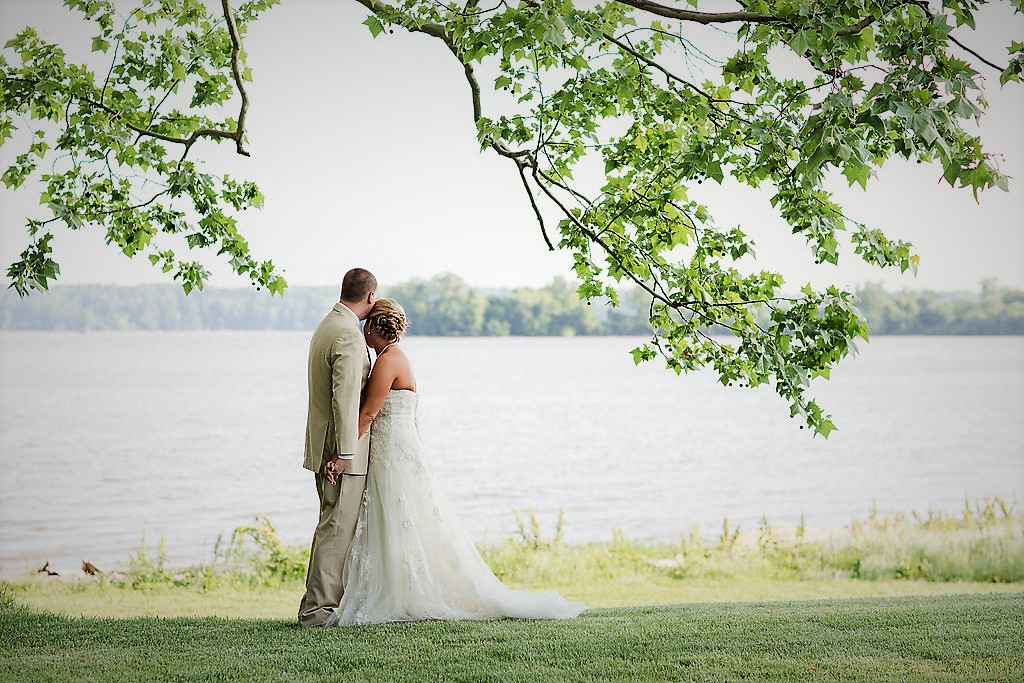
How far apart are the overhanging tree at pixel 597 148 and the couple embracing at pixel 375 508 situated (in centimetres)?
110

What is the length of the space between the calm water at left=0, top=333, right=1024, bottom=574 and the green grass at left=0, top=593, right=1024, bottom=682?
24.7 ft

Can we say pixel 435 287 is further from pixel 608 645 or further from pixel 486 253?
pixel 608 645

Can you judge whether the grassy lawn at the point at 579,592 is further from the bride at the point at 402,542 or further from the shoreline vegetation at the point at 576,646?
the bride at the point at 402,542

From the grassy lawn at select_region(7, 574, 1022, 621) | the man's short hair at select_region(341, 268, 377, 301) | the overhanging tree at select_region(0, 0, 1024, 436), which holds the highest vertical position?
the overhanging tree at select_region(0, 0, 1024, 436)

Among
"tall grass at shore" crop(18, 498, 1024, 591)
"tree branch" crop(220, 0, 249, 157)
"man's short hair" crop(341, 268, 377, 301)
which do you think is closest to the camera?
"man's short hair" crop(341, 268, 377, 301)

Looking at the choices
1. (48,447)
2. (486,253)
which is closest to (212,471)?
(48,447)

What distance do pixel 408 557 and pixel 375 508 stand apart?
29 centimetres

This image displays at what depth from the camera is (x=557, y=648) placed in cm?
415

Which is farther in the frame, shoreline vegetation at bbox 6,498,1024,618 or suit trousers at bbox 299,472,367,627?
shoreline vegetation at bbox 6,498,1024,618

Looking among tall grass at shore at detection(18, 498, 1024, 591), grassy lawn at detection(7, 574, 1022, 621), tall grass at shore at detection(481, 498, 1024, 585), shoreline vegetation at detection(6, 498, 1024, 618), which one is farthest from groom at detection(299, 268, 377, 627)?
tall grass at shore at detection(481, 498, 1024, 585)

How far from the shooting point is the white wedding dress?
4.65 metres

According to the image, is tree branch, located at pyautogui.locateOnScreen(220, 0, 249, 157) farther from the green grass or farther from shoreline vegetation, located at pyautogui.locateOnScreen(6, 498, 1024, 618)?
shoreline vegetation, located at pyautogui.locateOnScreen(6, 498, 1024, 618)

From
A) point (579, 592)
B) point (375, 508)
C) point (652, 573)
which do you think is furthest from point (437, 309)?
point (375, 508)

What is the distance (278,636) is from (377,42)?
28175 mm
